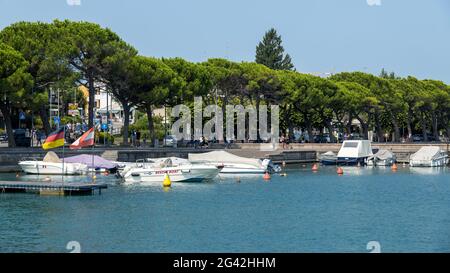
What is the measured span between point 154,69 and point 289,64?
81565mm

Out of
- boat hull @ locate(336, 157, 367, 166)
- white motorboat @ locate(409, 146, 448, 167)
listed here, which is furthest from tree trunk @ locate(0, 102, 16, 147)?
white motorboat @ locate(409, 146, 448, 167)

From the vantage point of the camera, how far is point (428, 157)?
11431cm

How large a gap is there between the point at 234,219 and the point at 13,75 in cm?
4323

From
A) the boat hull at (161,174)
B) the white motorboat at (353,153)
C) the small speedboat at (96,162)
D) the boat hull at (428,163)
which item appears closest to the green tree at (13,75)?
the small speedboat at (96,162)

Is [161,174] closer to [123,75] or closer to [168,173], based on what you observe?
[168,173]

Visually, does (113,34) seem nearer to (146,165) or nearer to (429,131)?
(146,165)

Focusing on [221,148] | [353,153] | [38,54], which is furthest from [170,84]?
[353,153]

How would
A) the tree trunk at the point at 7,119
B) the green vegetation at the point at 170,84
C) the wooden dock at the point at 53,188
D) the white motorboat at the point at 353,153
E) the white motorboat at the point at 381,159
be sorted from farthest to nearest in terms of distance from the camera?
1. the white motorboat at the point at 381,159
2. the white motorboat at the point at 353,153
3. the tree trunk at the point at 7,119
4. the green vegetation at the point at 170,84
5. the wooden dock at the point at 53,188

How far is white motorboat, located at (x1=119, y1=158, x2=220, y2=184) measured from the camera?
78688mm

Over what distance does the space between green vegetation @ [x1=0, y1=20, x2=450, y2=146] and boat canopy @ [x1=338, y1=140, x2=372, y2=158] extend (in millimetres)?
17935

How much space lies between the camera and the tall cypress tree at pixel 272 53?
188 metres

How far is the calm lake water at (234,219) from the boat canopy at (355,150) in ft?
115

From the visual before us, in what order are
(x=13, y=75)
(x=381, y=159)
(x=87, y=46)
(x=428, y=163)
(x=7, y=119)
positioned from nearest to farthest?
(x=13, y=75) → (x=7, y=119) → (x=87, y=46) → (x=428, y=163) → (x=381, y=159)

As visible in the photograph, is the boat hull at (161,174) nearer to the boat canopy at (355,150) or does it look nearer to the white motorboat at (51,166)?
the white motorboat at (51,166)
